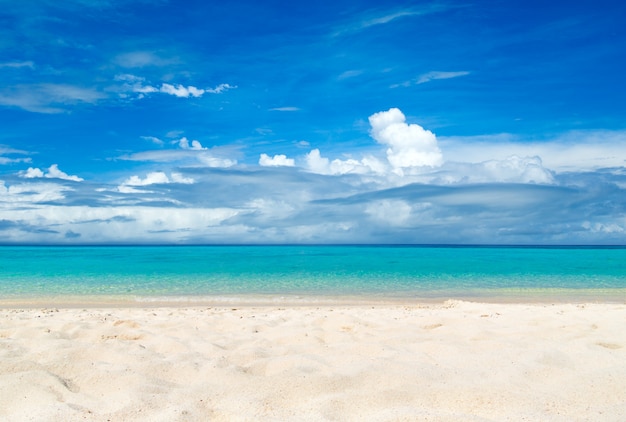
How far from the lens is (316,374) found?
5191mm

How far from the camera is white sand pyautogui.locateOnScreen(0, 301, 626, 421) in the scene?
13.9 feet

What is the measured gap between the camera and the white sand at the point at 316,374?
4.23 m

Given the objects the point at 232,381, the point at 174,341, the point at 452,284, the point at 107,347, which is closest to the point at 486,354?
the point at 232,381

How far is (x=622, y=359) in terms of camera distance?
5.75 metres

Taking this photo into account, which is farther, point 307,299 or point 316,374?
point 307,299

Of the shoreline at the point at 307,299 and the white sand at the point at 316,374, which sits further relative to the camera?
the shoreline at the point at 307,299

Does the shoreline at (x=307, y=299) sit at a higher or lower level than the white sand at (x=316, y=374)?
lower

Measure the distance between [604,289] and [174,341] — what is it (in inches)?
887

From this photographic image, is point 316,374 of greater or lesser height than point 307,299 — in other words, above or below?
above

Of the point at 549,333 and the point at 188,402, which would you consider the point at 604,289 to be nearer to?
the point at 549,333

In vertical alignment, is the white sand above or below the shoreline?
above

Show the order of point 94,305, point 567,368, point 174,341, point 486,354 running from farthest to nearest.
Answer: point 94,305 < point 174,341 < point 486,354 < point 567,368

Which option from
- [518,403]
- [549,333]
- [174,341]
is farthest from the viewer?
[549,333]

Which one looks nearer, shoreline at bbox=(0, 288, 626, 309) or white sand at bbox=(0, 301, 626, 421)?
white sand at bbox=(0, 301, 626, 421)
